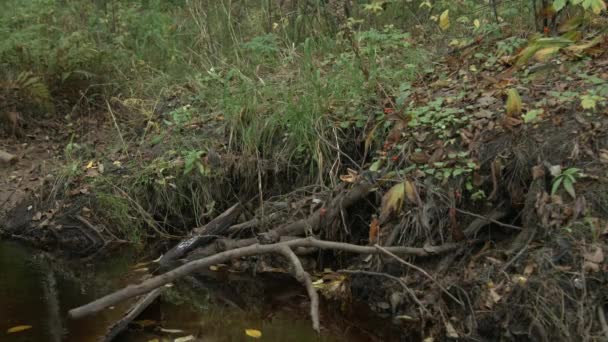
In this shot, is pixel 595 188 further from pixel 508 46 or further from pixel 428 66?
pixel 428 66

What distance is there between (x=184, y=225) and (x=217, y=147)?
789 mm

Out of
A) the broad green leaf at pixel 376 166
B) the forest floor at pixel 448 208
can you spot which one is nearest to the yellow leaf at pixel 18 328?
the forest floor at pixel 448 208

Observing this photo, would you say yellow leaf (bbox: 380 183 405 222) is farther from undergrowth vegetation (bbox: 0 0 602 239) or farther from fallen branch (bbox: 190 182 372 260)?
fallen branch (bbox: 190 182 372 260)

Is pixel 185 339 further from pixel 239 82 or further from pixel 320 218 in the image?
pixel 239 82

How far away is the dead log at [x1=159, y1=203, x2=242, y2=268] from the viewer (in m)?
6.07

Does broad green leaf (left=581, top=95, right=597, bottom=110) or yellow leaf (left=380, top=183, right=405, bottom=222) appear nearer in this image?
yellow leaf (left=380, top=183, right=405, bottom=222)

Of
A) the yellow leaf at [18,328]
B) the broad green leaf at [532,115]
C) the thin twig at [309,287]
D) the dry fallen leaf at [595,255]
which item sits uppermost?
the broad green leaf at [532,115]

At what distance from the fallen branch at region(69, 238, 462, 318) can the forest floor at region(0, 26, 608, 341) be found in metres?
0.02

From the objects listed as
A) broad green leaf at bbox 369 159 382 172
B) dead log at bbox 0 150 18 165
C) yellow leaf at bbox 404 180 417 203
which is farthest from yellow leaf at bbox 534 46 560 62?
dead log at bbox 0 150 18 165

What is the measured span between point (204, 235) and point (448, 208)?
2178mm

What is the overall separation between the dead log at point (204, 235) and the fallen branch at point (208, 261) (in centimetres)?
180

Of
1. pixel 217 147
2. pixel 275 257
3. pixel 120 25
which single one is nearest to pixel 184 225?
pixel 217 147

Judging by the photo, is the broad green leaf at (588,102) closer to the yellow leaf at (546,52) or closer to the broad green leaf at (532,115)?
the broad green leaf at (532,115)

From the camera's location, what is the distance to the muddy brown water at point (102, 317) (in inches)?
187
